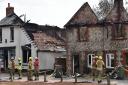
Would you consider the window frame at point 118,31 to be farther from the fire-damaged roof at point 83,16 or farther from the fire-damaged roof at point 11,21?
the fire-damaged roof at point 11,21

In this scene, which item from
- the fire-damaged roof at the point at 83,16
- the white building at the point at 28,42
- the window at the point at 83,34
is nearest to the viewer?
the window at the point at 83,34

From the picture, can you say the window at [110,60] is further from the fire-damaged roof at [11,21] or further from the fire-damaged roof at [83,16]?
the fire-damaged roof at [11,21]

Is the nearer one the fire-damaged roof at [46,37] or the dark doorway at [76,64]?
the dark doorway at [76,64]

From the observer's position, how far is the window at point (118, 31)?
50.6 metres

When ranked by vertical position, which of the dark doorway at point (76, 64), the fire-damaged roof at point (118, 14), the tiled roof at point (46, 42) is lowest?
the dark doorway at point (76, 64)

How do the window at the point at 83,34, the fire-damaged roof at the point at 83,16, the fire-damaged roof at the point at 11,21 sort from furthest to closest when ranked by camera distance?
the fire-damaged roof at the point at 11,21, the fire-damaged roof at the point at 83,16, the window at the point at 83,34

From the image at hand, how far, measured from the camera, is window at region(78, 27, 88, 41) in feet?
175

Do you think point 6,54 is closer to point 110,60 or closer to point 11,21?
point 11,21

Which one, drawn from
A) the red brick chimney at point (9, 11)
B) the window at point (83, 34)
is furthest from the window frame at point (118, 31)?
the red brick chimney at point (9, 11)

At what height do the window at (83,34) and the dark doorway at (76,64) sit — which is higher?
the window at (83,34)

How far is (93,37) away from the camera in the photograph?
173ft

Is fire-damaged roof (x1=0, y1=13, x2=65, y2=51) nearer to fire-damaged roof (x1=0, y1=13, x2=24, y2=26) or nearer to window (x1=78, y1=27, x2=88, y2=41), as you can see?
fire-damaged roof (x1=0, y1=13, x2=24, y2=26)

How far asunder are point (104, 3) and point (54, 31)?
79.4ft

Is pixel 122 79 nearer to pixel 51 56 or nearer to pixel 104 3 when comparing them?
pixel 51 56
